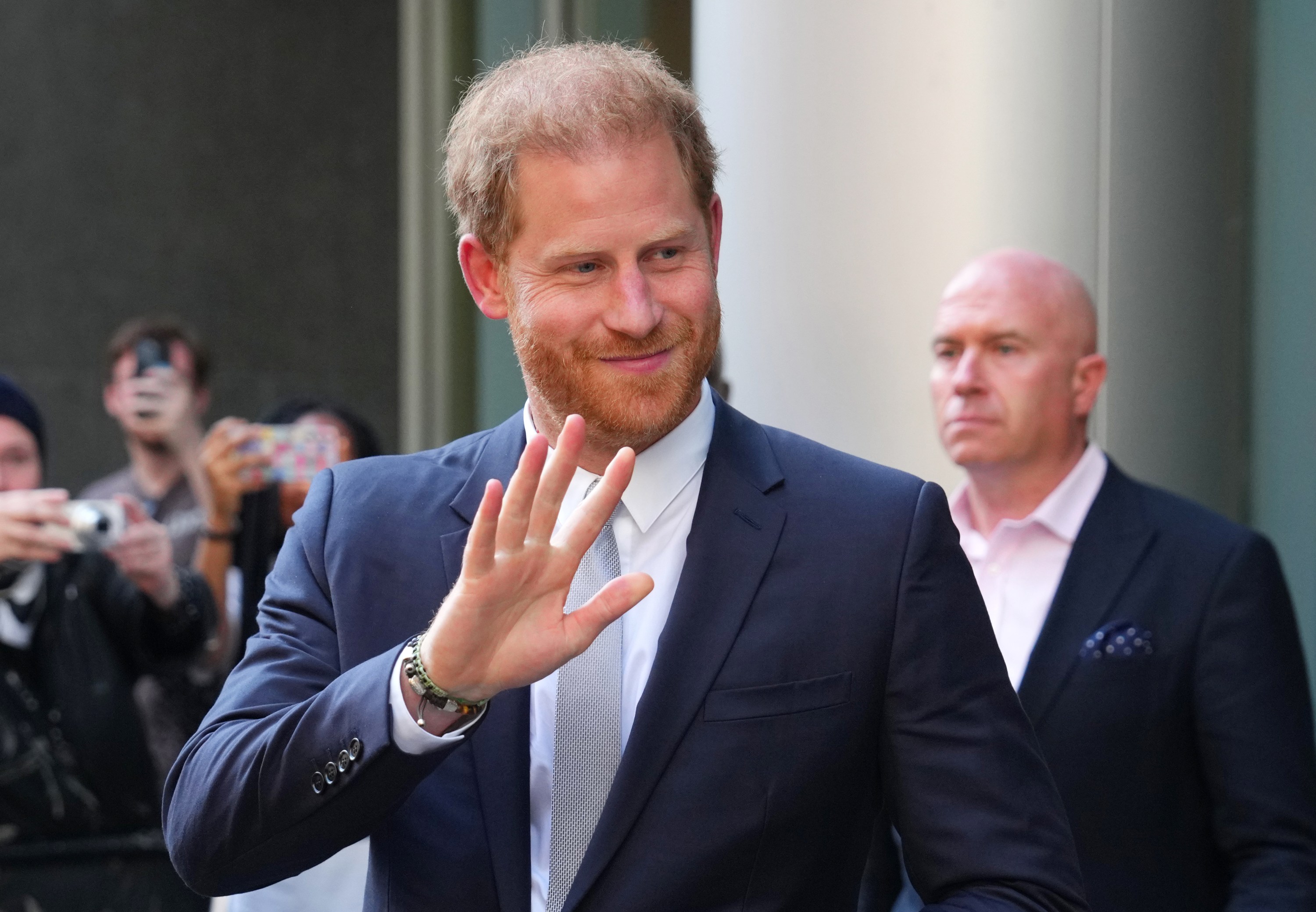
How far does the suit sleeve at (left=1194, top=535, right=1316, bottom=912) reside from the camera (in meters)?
2.60

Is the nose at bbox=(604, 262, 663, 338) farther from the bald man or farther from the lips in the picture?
the bald man

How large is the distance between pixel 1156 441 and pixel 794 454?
82.1 inches

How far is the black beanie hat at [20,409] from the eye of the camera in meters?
4.23

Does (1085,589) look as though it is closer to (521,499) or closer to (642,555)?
(642,555)

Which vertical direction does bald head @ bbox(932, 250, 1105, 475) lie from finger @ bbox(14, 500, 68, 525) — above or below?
above

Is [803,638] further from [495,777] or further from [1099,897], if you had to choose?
[1099,897]

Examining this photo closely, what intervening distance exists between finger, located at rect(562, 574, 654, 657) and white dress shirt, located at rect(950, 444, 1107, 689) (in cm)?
157

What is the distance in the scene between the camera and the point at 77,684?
4.09 meters

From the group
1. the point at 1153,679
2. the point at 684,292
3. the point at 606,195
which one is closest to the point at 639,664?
the point at 684,292

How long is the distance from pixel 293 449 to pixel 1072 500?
273cm

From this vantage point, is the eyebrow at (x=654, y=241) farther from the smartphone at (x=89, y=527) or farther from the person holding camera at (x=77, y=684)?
the smartphone at (x=89, y=527)

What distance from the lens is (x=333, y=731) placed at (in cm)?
165

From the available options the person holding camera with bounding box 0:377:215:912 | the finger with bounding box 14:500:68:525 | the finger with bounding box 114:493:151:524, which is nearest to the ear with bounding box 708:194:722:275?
the person holding camera with bounding box 0:377:215:912

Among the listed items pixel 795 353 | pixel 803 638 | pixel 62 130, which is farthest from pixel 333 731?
pixel 62 130
